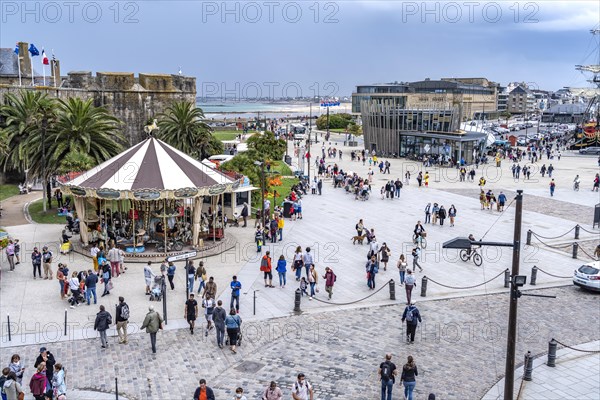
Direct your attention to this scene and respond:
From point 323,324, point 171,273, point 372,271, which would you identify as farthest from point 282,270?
point 171,273

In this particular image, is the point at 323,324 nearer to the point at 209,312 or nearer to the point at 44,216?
the point at 209,312

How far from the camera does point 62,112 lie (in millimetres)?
31953

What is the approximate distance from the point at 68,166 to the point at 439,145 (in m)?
40.1

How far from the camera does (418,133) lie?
61281 millimetres

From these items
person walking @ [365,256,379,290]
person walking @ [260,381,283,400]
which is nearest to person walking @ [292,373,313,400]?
person walking @ [260,381,283,400]

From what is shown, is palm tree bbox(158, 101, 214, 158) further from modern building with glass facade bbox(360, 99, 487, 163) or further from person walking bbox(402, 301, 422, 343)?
modern building with glass facade bbox(360, 99, 487, 163)

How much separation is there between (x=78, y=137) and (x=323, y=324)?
2072 cm

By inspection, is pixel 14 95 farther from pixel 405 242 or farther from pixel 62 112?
pixel 405 242

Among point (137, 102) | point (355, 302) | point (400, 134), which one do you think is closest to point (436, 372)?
point (355, 302)

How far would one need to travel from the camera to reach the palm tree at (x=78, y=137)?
30.2 metres

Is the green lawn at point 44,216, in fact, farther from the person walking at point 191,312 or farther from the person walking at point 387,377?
the person walking at point 387,377

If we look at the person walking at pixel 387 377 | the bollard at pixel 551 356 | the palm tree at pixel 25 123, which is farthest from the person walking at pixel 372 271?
the palm tree at pixel 25 123

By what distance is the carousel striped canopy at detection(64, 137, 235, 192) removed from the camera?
22.8 metres

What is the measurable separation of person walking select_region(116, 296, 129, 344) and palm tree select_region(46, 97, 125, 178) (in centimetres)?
1657
